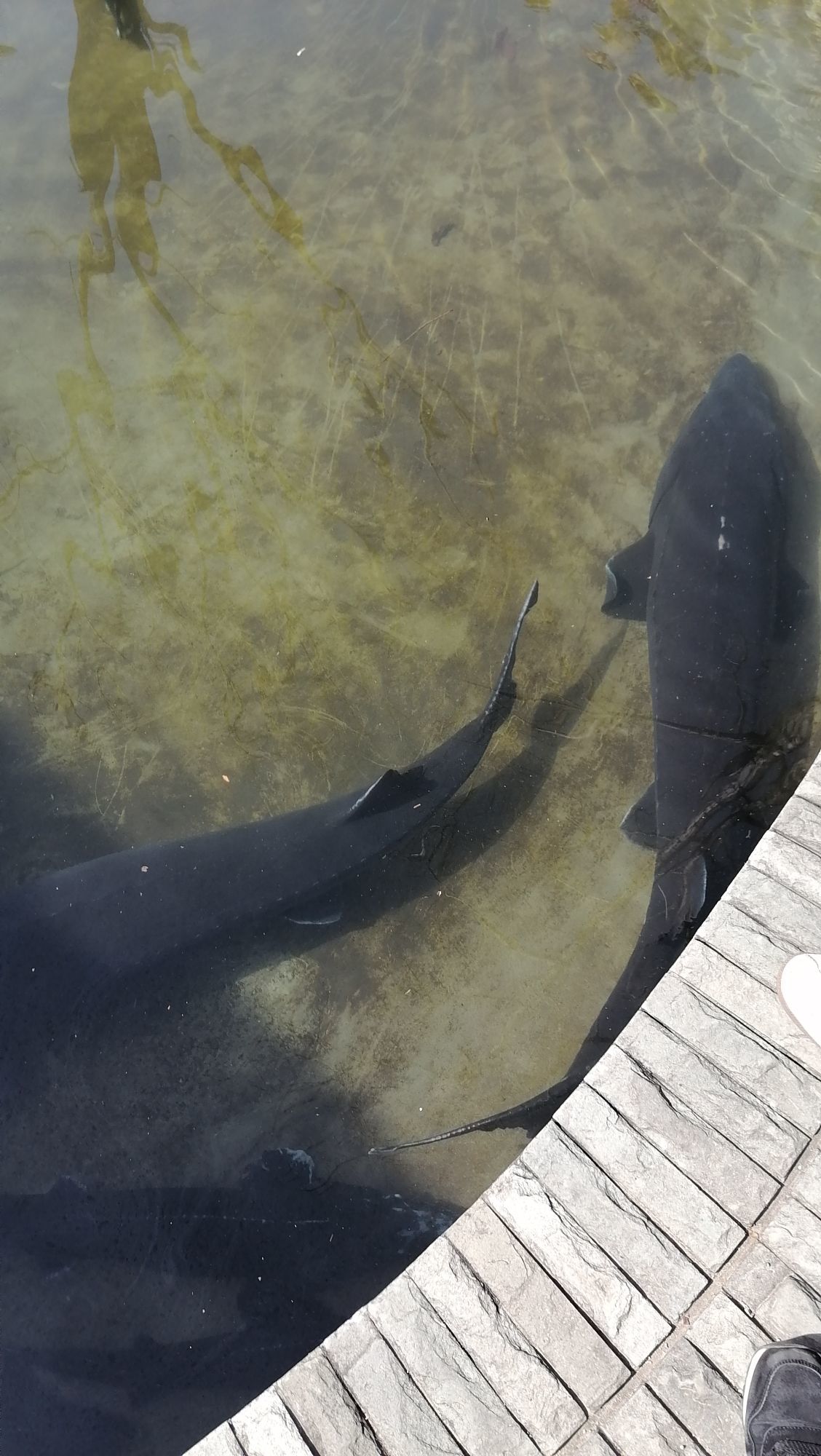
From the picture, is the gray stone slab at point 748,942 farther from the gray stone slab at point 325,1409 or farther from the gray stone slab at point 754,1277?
the gray stone slab at point 325,1409

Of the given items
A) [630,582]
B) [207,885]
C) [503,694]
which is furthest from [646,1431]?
[630,582]

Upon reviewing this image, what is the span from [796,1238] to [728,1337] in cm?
28

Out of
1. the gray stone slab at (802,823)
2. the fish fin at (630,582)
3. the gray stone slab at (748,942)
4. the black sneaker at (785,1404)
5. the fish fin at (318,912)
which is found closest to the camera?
the black sneaker at (785,1404)

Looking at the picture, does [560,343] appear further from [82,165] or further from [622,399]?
[82,165]

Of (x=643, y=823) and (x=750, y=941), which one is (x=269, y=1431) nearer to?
(x=750, y=941)

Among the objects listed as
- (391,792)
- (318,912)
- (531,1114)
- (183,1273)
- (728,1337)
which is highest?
(728,1337)

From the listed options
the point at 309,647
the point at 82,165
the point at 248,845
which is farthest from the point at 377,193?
the point at 248,845

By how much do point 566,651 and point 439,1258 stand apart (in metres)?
2.61

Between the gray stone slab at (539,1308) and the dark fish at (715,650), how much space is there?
3.00ft

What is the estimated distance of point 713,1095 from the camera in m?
2.40

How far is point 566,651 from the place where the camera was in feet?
13.8

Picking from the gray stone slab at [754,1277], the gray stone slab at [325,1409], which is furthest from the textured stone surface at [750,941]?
the gray stone slab at [325,1409]

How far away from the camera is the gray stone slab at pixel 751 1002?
239 cm

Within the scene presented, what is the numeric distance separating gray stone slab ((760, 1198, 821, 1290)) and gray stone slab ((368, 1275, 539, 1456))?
0.74 meters
